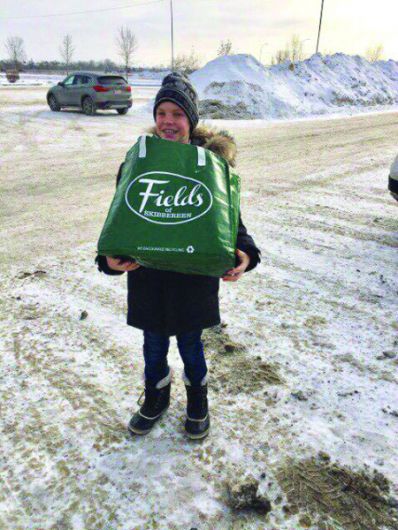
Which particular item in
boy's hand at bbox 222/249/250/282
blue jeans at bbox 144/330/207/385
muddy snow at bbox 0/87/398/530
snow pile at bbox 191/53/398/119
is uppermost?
boy's hand at bbox 222/249/250/282

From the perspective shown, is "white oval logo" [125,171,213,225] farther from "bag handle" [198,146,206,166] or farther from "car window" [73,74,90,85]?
"car window" [73,74,90,85]

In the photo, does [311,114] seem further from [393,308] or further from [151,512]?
[151,512]

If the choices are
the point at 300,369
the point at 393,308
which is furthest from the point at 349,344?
the point at 393,308

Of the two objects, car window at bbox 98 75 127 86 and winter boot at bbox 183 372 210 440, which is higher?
winter boot at bbox 183 372 210 440

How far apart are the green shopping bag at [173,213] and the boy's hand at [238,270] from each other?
0.27 ft

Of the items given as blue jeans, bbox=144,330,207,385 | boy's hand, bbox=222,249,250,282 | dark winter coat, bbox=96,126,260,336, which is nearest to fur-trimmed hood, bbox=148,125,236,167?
dark winter coat, bbox=96,126,260,336

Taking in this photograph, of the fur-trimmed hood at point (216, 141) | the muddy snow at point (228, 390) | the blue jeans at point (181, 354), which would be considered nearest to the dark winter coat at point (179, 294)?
the fur-trimmed hood at point (216, 141)

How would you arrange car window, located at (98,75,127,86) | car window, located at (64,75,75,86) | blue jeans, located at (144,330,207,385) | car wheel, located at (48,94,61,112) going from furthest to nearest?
car wheel, located at (48,94,61,112) → car window, located at (64,75,75,86) → car window, located at (98,75,127,86) → blue jeans, located at (144,330,207,385)

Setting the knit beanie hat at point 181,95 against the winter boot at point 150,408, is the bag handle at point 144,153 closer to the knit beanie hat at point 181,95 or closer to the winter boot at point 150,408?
the knit beanie hat at point 181,95

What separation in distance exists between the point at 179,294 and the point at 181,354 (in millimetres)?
403

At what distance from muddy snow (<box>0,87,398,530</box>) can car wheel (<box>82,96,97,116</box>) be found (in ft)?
32.0

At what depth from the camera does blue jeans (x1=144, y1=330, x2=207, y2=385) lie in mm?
2031

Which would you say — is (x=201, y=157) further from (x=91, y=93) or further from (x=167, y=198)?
(x=91, y=93)

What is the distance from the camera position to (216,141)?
1.89 metres
